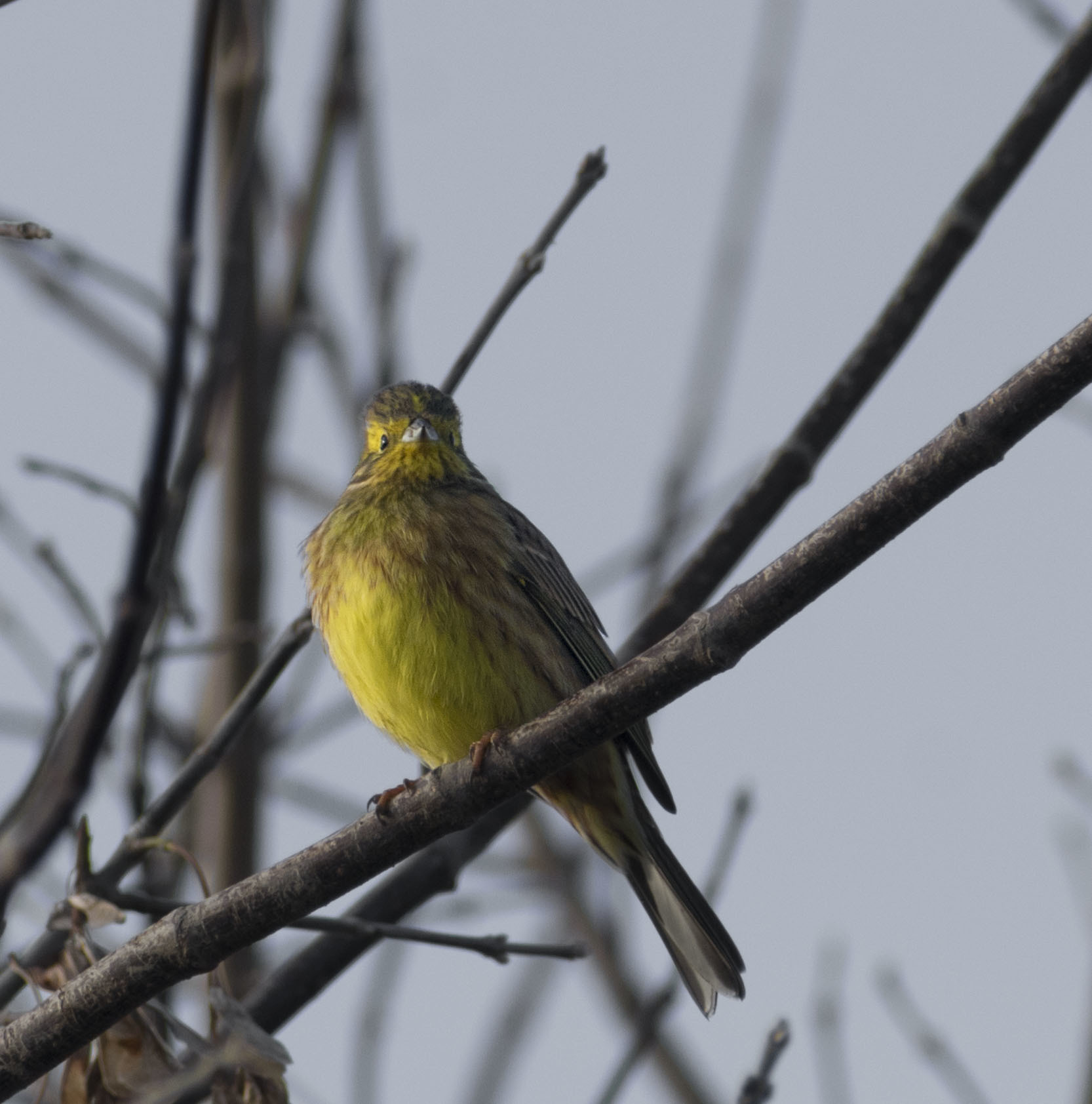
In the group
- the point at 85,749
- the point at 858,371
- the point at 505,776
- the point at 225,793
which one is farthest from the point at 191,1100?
the point at 858,371

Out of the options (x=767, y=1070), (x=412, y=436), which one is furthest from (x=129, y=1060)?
(x=412, y=436)

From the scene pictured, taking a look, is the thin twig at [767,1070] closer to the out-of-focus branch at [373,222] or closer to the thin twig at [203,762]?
the thin twig at [203,762]

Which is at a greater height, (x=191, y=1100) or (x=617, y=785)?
(x=617, y=785)

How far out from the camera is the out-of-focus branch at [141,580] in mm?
3818

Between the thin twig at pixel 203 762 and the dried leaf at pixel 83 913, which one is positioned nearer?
the dried leaf at pixel 83 913

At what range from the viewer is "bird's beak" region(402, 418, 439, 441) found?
6.52 metres

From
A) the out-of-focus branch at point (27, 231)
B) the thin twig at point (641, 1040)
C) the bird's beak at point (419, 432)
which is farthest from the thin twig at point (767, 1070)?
the bird's beak at point (419, 432)

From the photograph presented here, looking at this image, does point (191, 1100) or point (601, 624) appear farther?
point (601, 624)

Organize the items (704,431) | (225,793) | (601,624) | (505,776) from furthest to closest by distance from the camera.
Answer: (704,431)
(225,793)
(601,624)
(505,776)

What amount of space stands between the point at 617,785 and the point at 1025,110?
9.41ft

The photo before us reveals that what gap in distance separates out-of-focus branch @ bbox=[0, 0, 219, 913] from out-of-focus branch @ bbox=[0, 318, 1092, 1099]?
37cm

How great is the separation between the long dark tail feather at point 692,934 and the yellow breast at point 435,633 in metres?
0.77

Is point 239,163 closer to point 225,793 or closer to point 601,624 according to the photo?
point 601,624

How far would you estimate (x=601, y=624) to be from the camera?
20.6 feet
